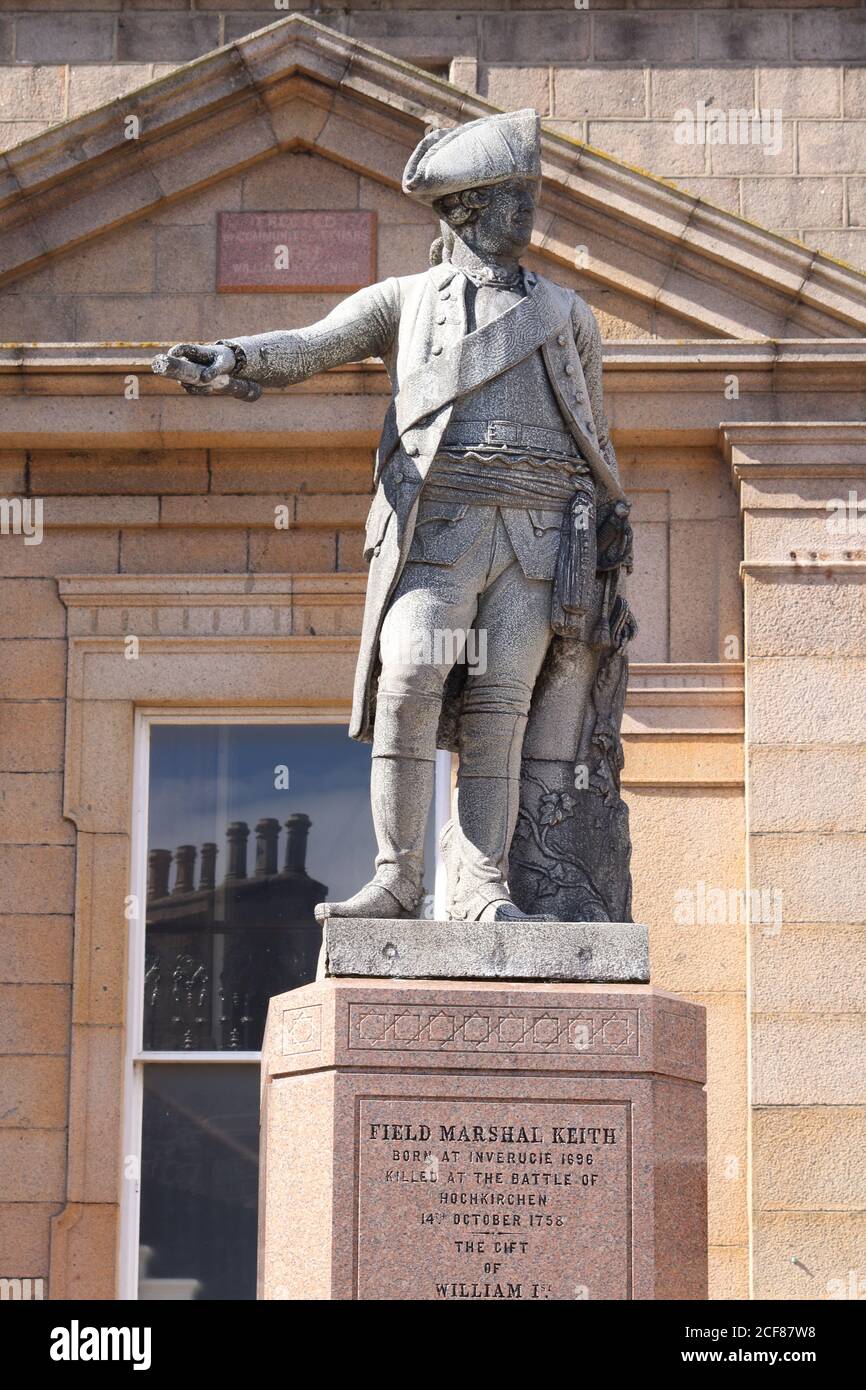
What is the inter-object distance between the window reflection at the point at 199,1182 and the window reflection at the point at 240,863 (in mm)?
199

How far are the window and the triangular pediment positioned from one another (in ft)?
7.98

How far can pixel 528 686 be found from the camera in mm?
8609

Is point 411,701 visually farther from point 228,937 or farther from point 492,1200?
point 228,937

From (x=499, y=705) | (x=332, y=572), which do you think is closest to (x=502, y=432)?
(x=499, y=705)

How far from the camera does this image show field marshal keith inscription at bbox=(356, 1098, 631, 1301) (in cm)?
778

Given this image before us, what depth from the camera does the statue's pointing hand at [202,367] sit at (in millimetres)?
8180

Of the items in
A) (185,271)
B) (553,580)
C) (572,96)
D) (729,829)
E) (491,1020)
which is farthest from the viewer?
(572,96)

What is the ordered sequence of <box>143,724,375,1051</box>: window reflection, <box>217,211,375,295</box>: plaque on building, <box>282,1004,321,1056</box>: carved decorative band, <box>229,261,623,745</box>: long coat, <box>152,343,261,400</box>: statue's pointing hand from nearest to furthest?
<box>282,1004,321,1056</box>: carved decorative band < <box>152,343,261,400</box>: statue's pointing hand < <box>229,261,623,745</box>: long coat < <box>143,724,375,1051</box>: window reflection < <box>217,211,375,295</box>: plaque on building

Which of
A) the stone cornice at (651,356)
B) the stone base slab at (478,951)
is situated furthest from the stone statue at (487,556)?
the stone cornice at (651,356)

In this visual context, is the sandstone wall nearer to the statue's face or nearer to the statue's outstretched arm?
the statue's face

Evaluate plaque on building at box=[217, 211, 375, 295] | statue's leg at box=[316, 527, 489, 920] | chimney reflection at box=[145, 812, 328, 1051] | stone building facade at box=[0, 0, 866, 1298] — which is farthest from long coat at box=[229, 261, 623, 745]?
plaque on building at box=[217, 211, 375, 295]
